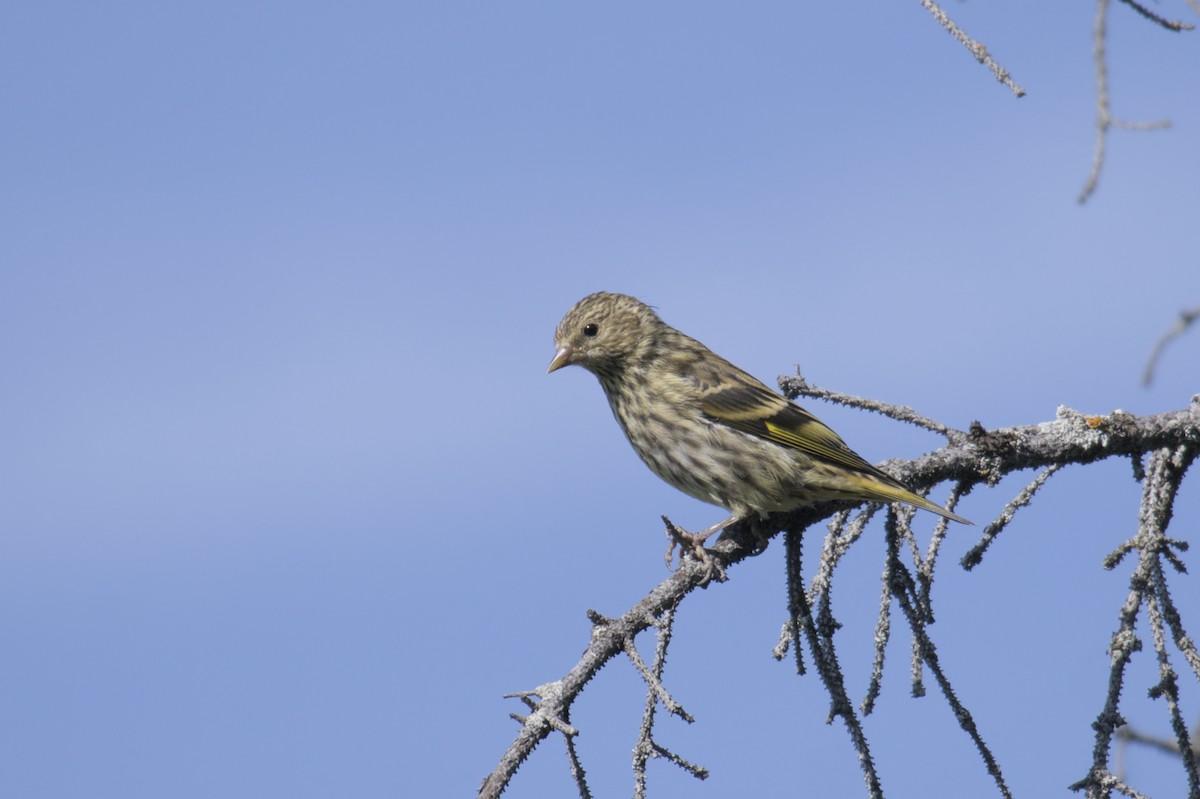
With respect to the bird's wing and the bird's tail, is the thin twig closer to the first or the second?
the bird's tail

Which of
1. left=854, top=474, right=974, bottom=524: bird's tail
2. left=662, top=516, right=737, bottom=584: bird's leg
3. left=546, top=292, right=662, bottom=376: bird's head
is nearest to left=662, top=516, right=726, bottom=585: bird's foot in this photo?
left=662, top=516, right=737, bottom=584: bird's leg

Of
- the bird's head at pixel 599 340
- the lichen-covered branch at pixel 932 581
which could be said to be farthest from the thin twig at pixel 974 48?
the bird's head at pixel 599 340

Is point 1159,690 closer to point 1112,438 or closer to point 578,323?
point 1112,438

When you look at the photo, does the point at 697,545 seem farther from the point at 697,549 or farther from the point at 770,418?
the point at 770,418

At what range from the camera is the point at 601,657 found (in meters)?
3.65

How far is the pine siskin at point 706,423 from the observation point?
18.4ft

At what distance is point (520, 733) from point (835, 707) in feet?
2.85

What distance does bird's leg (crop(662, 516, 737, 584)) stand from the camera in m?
4.38

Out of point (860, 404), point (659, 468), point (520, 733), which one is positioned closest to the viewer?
point (520, 733)

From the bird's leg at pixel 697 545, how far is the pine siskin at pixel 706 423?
20mm

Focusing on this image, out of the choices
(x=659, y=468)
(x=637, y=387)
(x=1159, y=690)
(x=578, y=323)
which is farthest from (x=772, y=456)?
(x=1159, y=690)

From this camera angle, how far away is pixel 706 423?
623 cm

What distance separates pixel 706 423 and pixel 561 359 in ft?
3.34

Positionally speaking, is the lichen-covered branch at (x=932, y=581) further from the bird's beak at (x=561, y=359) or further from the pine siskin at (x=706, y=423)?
the bird's beak at (x=561, y=359)
